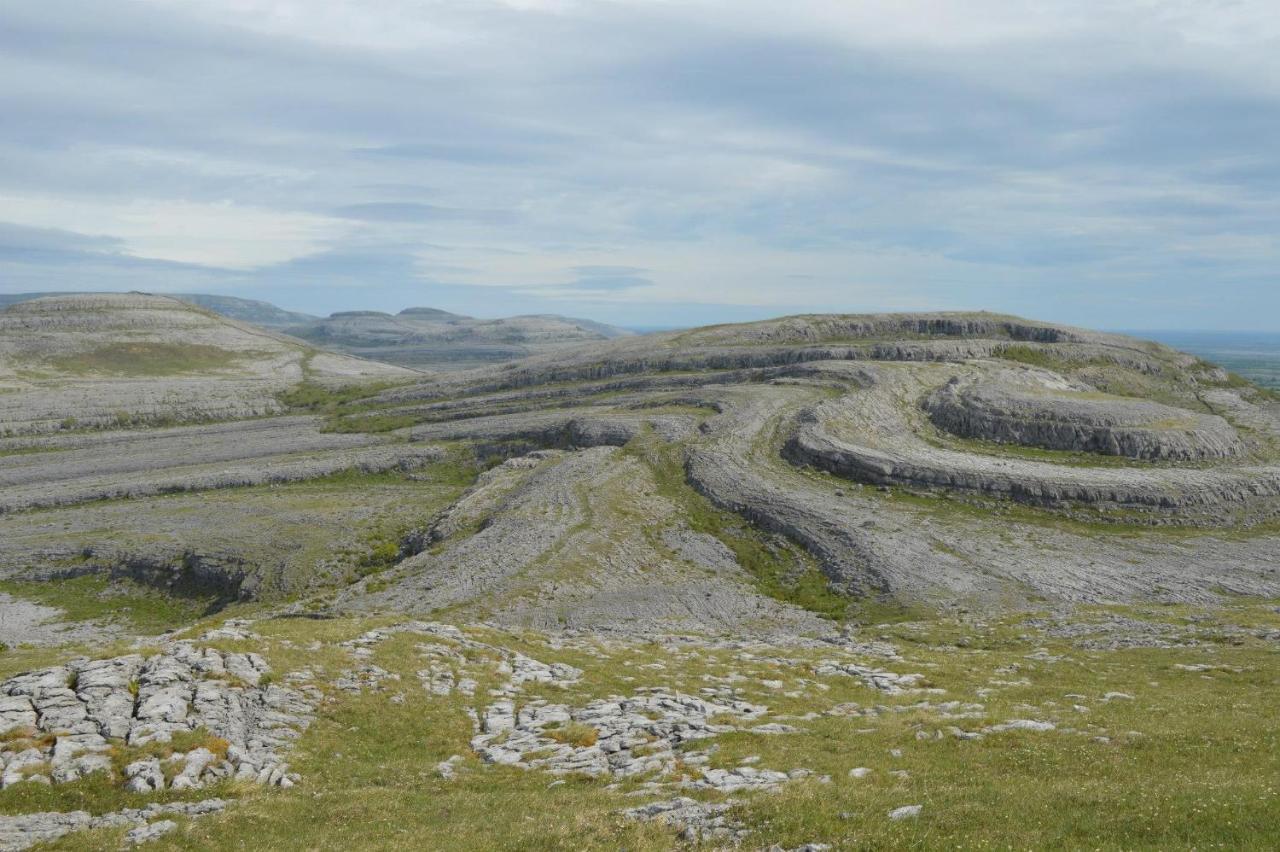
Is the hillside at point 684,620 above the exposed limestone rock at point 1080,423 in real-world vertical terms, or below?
below

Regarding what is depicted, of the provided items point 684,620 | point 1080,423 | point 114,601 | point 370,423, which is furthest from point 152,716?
point 370,423

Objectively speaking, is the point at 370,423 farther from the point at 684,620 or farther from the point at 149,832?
the point at 149,832

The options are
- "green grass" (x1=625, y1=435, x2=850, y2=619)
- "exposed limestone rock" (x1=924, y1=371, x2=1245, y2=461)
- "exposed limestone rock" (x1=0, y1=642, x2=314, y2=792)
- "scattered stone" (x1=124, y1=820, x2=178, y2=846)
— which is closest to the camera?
"scattered stone" (x1=124, y1=820, x2=178, y2=846)

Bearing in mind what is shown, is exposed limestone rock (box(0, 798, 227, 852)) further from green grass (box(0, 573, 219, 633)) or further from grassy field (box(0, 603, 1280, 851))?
green grass (box(0, 573, 219, 633))

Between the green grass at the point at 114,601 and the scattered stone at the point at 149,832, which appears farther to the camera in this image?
the green grass at the point at 114,601

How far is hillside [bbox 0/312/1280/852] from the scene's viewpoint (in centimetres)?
1945

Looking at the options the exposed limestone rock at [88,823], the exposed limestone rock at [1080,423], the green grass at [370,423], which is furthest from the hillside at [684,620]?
the green grass at [370,423]

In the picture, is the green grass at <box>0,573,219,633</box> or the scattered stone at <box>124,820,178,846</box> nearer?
the scattered stone at <box>124,820,178,846</box>

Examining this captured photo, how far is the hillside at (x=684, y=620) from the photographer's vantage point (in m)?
Answer: 19.5

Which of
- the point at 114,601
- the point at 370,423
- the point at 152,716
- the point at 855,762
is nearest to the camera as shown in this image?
the point at 855,762

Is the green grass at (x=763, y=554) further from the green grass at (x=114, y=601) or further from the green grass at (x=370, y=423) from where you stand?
the green grass at (x=370, y=423)

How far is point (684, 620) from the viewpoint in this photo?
50281 mm

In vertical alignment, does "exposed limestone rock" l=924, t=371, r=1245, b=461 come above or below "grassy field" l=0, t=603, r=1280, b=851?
above

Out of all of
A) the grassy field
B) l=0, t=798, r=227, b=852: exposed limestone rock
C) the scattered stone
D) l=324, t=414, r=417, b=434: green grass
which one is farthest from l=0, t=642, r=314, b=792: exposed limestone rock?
l=324, t=414, r=417, b=434: green grass
